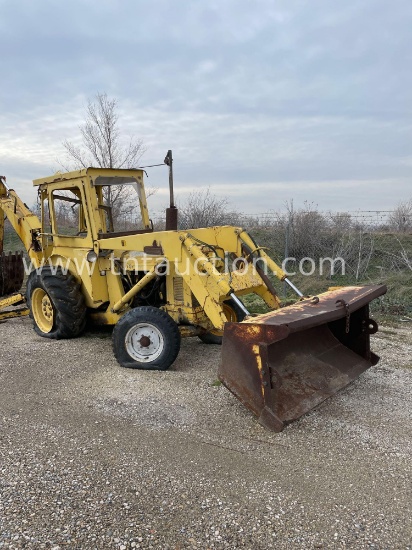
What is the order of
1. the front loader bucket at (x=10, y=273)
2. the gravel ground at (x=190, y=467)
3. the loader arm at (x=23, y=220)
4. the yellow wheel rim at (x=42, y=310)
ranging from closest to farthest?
the gravel ground at (x=190, y=467) → the yellow wheel rim at (x=42, y=310) → the loader arm at (x=23, y=220) → the front loader bucket at (x=10, y=273)

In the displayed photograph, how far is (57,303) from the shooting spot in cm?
615

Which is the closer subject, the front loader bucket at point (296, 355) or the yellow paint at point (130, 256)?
the front loader bucket at point (296, 355)

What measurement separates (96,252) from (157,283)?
933 mm

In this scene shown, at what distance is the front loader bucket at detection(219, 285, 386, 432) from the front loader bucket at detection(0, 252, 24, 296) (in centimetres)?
646

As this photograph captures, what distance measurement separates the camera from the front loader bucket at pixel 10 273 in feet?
29.2

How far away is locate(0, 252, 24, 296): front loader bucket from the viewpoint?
29.2 feet

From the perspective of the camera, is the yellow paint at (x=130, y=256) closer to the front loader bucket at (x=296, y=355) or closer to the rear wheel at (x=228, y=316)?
the rear wheel at (x=228, y=316)

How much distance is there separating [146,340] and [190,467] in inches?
83.5

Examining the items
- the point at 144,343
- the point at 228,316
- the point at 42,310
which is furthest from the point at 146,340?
the point at 42,310

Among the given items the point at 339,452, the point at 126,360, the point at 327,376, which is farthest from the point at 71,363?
the point at 339,452

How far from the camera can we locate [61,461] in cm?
329

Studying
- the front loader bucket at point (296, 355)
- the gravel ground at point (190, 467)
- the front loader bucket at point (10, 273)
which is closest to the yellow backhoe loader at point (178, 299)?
the front loader bucket at point (296, 355)

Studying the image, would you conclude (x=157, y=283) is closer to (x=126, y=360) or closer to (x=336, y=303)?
(x=126, y=360)

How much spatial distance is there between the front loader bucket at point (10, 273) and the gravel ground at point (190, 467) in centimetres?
441
